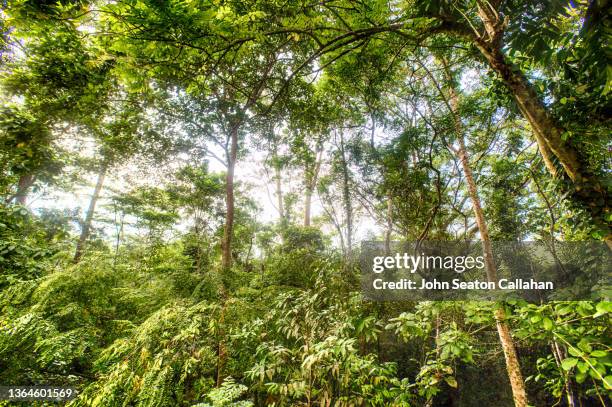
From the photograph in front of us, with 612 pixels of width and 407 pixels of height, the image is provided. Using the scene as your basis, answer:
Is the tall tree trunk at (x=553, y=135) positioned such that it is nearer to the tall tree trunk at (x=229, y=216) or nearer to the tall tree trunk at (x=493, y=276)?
the tall tree trunk at (x=493, y=276)

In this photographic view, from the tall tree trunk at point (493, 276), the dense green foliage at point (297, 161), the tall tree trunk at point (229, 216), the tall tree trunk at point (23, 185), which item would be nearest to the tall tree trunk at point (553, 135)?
the dense green foliage at point (297, 161)

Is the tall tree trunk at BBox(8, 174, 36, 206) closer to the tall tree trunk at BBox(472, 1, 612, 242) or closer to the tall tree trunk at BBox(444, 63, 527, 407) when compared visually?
the tall tree trunk at BBox(472, 1, 612, 242)

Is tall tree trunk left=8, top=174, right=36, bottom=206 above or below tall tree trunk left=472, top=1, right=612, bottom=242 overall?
above

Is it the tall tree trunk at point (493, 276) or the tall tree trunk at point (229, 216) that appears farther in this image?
the tall tree trunk at point (229, 216)

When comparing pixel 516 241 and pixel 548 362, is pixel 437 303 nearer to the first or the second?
pixel 548 362

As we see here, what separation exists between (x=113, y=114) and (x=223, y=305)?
15.4 ft

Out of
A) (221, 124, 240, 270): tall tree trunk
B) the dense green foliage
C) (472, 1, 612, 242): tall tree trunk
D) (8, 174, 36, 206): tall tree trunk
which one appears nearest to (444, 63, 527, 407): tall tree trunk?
the dense green foliage

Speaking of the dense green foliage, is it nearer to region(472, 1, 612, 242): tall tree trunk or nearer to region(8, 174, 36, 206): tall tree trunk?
region(472, 1, 612, 242): tall tree trunk

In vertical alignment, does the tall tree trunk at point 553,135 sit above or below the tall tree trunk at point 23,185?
below

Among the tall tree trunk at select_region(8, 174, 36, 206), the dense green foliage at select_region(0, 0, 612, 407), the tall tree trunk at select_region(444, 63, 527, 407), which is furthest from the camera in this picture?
the tall tree trunk at select_region(8, 174, 36, 206)

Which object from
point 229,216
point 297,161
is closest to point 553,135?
point 229,216

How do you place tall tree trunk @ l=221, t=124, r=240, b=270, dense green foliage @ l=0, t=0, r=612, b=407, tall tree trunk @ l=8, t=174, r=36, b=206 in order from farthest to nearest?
1. tall tree trunk @ l=221, t=124, r=240, b=270
2. tall tree trunk @ l=8, t=174, r=36, b=206
3. dense green foliage @ l=0, t=0, r=612, b=407

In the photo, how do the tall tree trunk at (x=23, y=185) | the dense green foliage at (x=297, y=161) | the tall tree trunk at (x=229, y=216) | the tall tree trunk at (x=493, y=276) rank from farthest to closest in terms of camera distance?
the tall tree trunk at (x=229, y=216), the tall tree trunk at (x=23, y=185), the tall tree trunk at (x=493, y=276), the dense green foliage at (x=297, y=161)

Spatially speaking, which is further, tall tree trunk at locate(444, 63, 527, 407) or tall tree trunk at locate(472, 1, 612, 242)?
tall tree trunk at locate(444, 63, 527, 407)
